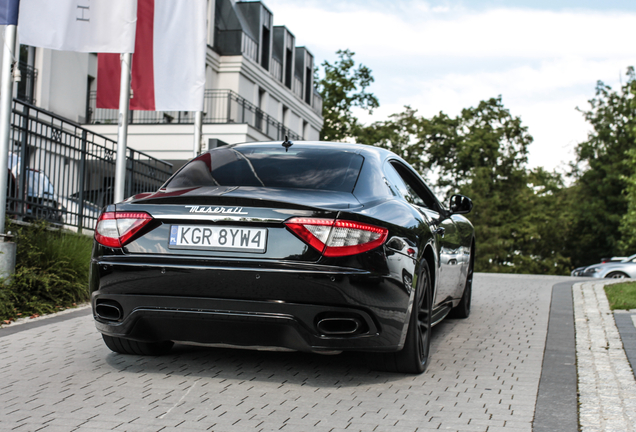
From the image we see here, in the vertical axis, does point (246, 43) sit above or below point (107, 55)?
above

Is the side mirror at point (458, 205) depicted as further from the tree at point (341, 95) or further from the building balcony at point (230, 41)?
the tree at point (341, 95)

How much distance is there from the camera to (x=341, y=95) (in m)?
51.0

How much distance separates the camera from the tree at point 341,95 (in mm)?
50750

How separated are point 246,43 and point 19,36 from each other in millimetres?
26737

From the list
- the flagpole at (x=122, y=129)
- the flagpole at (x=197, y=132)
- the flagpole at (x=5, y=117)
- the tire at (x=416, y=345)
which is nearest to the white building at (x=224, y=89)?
the flagpole at (x=197, y=132)

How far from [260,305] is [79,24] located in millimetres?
5847

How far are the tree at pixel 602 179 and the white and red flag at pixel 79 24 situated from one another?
4886 centimetres

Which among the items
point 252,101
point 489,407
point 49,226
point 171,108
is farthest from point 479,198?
point 489,407

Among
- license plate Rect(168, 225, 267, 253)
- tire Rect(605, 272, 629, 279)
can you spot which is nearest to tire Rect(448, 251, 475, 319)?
license plate Rect(168, 225, 267, 253)

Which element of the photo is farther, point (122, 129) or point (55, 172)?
point (122, 129)

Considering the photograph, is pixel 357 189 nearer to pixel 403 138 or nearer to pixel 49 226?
pixel 49 226

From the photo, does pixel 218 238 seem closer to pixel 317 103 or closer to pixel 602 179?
pixel 317 103

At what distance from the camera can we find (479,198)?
158 feet

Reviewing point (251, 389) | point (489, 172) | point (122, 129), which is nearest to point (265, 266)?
point (251, 389)
